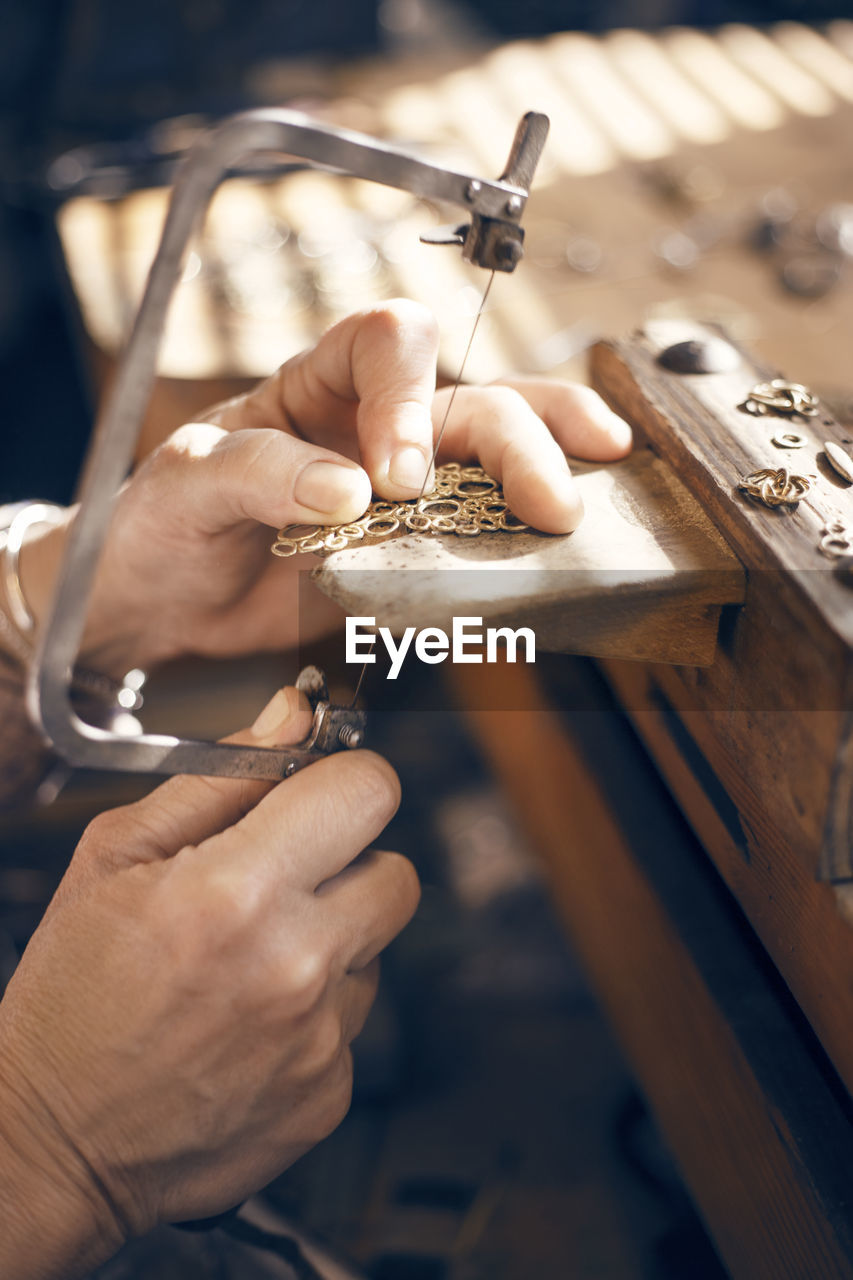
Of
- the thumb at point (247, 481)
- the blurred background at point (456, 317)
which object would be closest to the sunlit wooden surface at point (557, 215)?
the blurred background at point (456, 317)

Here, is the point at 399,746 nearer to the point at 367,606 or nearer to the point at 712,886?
the point at 712,886

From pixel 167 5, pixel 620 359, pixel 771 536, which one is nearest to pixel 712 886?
pixel 771 536

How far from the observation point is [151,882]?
68 centimetres

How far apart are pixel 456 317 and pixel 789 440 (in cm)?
90

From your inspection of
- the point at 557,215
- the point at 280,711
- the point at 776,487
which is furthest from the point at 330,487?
the point at 557,215

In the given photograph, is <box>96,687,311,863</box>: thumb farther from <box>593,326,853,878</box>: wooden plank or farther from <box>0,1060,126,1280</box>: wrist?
<box>593,326,853,878</box>: wooden plank

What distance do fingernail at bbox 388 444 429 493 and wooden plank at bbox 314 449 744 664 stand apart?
52 mm

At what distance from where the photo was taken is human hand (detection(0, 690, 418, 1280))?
2.17 ft

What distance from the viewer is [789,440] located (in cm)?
71

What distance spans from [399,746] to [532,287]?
2.83 ft

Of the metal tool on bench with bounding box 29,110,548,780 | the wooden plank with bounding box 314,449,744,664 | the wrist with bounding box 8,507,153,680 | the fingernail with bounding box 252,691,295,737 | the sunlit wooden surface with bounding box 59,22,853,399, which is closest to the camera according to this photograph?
the metal tool on bench with bounding box 29,110,548,780

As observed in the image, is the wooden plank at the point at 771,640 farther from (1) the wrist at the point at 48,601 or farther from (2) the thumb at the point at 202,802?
(1) the wrist at the point at 48,601

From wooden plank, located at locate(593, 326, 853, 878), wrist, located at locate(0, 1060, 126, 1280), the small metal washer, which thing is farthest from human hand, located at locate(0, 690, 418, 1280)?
the small metal washer

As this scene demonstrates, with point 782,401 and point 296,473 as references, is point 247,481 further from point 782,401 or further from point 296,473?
point 782,401
